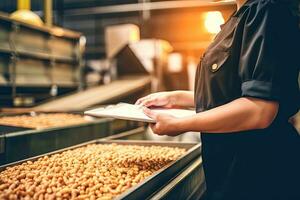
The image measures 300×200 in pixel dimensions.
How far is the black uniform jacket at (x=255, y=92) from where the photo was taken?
109 centimetres

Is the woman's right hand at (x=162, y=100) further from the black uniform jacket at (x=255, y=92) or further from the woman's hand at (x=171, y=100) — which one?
the black uniform jacket at (x=255, y=92)

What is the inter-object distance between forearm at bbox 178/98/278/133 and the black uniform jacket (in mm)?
31

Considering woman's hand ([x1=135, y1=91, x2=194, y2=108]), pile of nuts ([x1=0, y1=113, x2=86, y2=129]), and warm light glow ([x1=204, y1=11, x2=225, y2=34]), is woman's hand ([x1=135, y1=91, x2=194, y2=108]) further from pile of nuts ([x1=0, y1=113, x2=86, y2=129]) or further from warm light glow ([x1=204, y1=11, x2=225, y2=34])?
warm light glow ([x1=204, y1=11, x2=225, y2=34])

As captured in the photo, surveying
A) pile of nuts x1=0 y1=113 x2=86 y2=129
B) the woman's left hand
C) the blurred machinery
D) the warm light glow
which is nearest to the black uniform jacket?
the woman's left hand

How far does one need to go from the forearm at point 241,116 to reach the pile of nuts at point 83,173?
1.66 feet

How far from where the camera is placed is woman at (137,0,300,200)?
1093 mm

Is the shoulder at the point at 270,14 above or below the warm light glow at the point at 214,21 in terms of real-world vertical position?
below

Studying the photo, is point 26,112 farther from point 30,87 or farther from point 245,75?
point 245,75

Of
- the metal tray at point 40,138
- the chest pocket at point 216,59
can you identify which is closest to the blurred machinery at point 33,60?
the metal tray at point 40,138

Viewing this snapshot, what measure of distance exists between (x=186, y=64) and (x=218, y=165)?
589 centimetres

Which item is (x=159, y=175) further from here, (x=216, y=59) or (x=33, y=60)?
(x=33, y=60)

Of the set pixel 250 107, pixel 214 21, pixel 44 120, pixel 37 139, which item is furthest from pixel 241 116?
pixel 214 21

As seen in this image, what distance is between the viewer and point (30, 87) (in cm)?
512

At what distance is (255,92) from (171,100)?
0.64m
